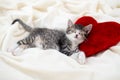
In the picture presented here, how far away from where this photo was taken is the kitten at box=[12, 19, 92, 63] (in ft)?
4.25

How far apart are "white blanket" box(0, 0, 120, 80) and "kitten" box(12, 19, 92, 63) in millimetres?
97

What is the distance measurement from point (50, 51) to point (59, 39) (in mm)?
250

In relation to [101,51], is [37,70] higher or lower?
higher

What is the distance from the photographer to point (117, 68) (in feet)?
3.43

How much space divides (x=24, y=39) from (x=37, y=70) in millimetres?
413

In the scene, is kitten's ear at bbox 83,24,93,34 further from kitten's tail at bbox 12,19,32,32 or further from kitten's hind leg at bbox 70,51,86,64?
kitten's tail at bbox 12,19,32,32

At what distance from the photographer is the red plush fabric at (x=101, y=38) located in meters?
1.23

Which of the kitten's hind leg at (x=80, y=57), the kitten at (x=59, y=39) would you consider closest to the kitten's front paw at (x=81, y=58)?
the kitten's hind leg at (x=80, y=57)

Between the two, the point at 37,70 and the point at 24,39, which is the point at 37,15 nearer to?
the point at 24,39

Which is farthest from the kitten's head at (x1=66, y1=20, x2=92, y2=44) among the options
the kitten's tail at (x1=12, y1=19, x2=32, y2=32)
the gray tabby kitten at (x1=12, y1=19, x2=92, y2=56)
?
the kitten's tail at (x1=12, y1=19, x2=32, y2=32)

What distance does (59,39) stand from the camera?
1.37 m

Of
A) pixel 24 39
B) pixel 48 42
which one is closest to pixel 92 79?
pixel 48 42

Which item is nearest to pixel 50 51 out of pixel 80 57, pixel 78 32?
pixel 80 57

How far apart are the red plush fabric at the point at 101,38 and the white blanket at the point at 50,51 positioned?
0.04 metres
